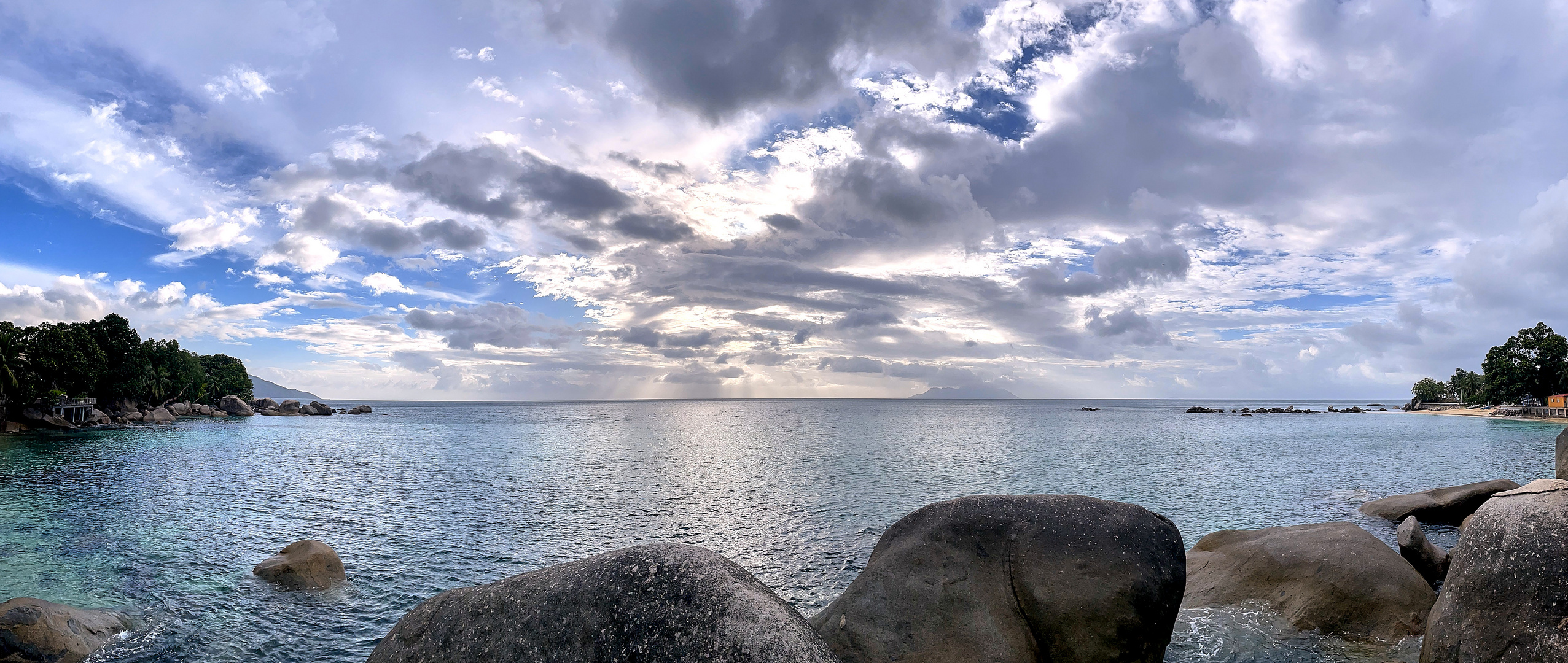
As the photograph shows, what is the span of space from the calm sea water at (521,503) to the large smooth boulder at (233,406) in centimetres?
6324

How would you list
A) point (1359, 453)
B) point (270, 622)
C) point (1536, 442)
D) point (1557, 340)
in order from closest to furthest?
point (270, 622)
point (1359, 453)
point (1536, 442)
point (1557, 340)

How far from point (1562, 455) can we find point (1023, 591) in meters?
→ 21.6

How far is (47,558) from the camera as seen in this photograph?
2155cm

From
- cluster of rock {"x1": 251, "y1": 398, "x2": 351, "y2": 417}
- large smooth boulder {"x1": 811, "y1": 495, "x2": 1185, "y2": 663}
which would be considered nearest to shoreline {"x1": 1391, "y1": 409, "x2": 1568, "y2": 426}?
large smooth boulder {"x1": 811, "y1": 495, "x2": 1185, "y2": 663}

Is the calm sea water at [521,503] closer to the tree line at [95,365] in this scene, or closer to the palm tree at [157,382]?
the tree line at [95,365]

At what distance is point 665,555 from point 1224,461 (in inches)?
2374

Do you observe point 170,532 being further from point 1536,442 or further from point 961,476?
point 1536,442

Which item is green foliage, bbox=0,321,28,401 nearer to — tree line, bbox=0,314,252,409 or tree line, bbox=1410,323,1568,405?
tree line, bbox=0,314,252,409

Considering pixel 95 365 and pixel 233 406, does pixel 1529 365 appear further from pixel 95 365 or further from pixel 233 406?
pixel 233 406

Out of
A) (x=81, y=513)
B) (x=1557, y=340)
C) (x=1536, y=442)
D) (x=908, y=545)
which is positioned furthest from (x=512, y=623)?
→ (x=1557, y=340)

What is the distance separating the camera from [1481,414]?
405ft

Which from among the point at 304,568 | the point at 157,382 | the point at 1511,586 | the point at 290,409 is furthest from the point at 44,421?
the point at 1511,586

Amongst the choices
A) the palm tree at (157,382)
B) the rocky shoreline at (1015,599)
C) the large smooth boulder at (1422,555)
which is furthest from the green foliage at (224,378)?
the large smooth boulder at (1422,555)

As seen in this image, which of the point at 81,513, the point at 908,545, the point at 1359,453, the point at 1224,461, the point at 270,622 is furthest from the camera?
the point at 1359,453
